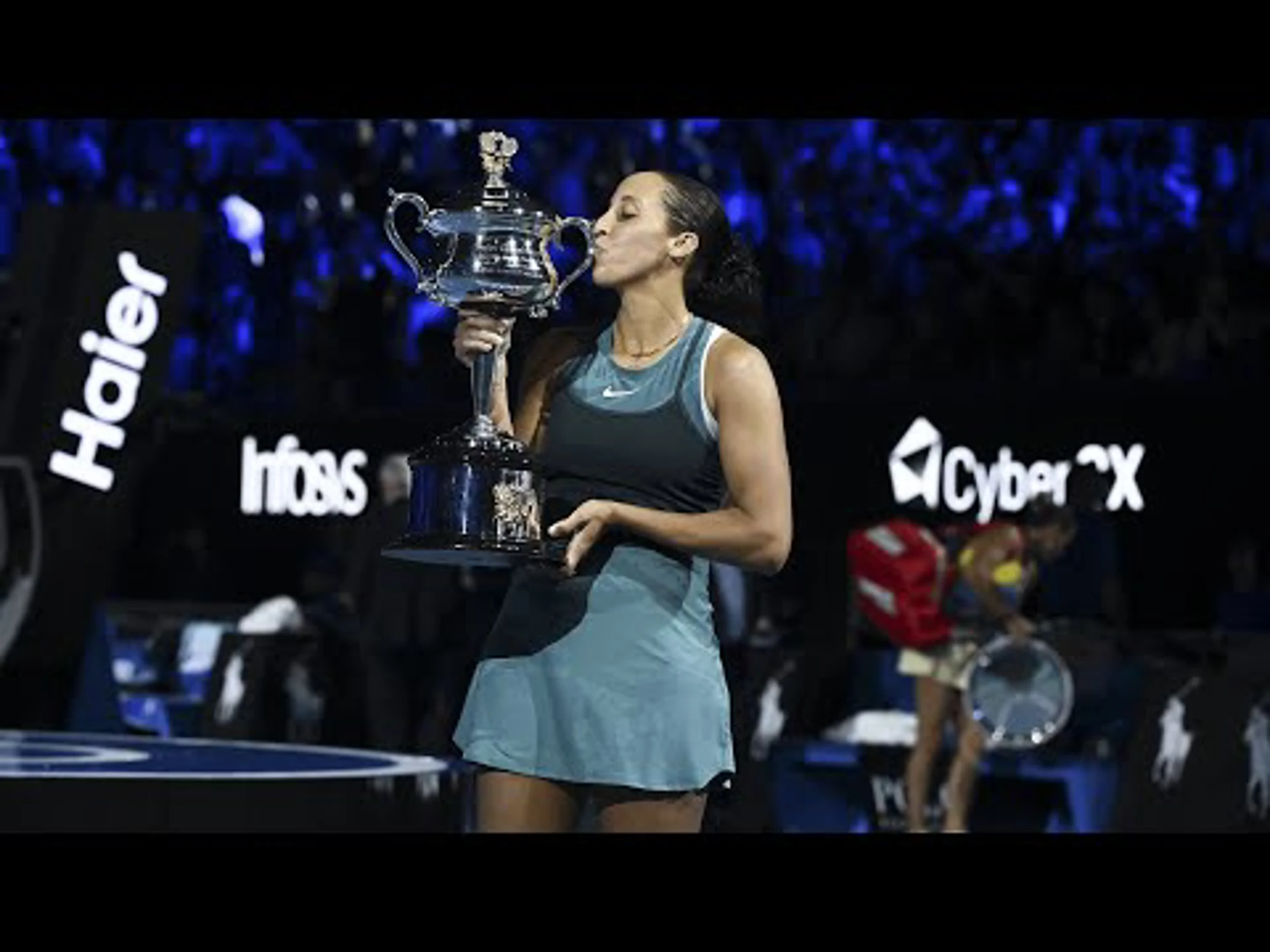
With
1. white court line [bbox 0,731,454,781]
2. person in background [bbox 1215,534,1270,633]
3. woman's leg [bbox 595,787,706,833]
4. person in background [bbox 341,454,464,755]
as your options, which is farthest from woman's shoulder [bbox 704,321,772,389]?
person in background [bbox 341,454,464,755]

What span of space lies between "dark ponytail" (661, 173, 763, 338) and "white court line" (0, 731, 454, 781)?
1.58 meters

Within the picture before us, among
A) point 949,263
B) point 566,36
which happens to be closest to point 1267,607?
point 949,263

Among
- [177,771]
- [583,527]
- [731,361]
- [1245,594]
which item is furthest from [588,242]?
[1245,594]

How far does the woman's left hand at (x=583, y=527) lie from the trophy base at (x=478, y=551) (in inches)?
2.3

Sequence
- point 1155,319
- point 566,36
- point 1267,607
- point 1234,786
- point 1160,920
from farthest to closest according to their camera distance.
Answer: point 1155,319, point 1267,607, point 1234,786, point 566,36, point 1160,920

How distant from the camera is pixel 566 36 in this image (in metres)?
5.51

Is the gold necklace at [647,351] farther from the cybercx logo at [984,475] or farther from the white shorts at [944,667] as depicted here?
the cybercx logo at [984,475]

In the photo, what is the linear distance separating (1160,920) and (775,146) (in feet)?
24.0

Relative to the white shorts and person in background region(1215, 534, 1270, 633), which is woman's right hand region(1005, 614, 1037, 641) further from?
person in background region(1215, 534, 1270, 633)

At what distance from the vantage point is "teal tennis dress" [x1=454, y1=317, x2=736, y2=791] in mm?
3389

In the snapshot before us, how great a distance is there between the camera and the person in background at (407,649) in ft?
29.6

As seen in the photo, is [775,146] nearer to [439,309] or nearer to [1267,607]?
[439,309]

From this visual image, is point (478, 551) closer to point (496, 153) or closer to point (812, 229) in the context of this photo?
point (496, 153)

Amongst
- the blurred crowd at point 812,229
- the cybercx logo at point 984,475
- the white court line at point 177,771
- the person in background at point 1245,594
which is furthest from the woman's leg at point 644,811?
the blurred crowd at point 812,229
